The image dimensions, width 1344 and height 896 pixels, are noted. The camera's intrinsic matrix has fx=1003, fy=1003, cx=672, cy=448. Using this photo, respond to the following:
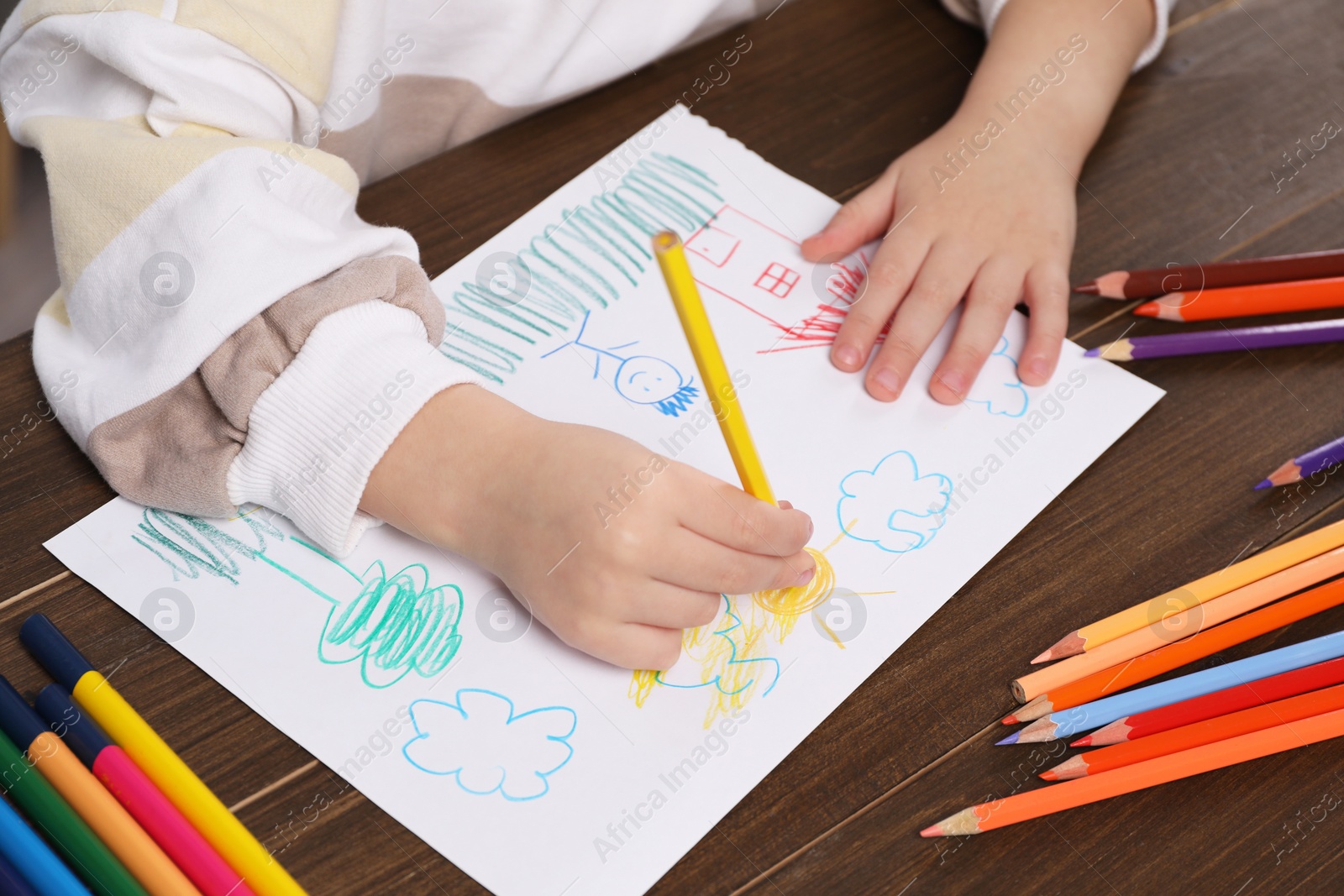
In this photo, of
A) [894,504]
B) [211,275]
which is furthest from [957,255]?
[211,275]

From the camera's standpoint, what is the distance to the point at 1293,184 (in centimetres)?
59

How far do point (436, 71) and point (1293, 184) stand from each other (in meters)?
0.52

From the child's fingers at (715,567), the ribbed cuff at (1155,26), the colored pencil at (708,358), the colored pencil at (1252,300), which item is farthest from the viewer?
the ribbed cuff at (1155,26)

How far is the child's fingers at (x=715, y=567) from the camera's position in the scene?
1.32 ft

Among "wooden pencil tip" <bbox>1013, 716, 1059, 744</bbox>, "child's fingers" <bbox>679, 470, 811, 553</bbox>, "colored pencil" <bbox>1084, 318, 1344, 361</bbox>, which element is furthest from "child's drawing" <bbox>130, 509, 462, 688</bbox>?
"colored pencil" <bbox>1084, 318, 1344, 361</bbox>

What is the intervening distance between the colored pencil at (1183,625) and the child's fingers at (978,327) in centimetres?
14

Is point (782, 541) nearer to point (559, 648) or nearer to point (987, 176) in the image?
point (559, 648)

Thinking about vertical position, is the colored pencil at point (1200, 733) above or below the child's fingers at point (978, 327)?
below

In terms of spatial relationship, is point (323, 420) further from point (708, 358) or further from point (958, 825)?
point (958, 825)

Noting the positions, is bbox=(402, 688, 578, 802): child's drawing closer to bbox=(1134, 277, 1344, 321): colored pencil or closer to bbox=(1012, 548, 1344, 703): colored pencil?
bbox=(1012, 548, 1344, 703): colored pencil

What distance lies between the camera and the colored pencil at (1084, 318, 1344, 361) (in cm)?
50

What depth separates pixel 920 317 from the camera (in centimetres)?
52

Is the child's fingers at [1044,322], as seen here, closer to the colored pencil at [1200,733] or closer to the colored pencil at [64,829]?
the colored pencil at [1200,733]

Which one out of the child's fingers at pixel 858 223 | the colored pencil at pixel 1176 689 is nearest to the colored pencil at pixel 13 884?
the colored pencil at pixel 1176 689
